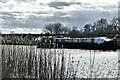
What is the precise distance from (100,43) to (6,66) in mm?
27761

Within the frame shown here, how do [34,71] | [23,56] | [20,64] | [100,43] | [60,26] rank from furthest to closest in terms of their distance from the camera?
1. [60,26]
2. [100,43]
3. [23,56]
4. [20,64]
5. [34,71]

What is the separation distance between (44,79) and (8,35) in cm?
584

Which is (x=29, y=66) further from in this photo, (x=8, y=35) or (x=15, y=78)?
(x=8, y=35)

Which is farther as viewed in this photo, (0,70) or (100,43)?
(100,43)

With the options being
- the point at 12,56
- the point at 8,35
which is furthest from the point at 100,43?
the point at 12,56

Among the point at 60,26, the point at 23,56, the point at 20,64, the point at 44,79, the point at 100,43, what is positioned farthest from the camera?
the point at 60,26

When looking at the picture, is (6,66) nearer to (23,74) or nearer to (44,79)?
(23,74)

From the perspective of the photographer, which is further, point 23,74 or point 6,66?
point 6,66

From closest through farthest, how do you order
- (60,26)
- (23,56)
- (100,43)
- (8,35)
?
(23,56) → (8,35) → (100,43) → (60,26)

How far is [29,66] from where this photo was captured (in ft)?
28.3

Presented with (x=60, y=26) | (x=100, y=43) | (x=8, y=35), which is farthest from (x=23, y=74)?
(x=60, y=26)

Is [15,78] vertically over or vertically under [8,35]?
under

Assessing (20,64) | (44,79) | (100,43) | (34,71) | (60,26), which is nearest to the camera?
(44,79)

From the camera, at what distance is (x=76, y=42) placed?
3756 centimetres
